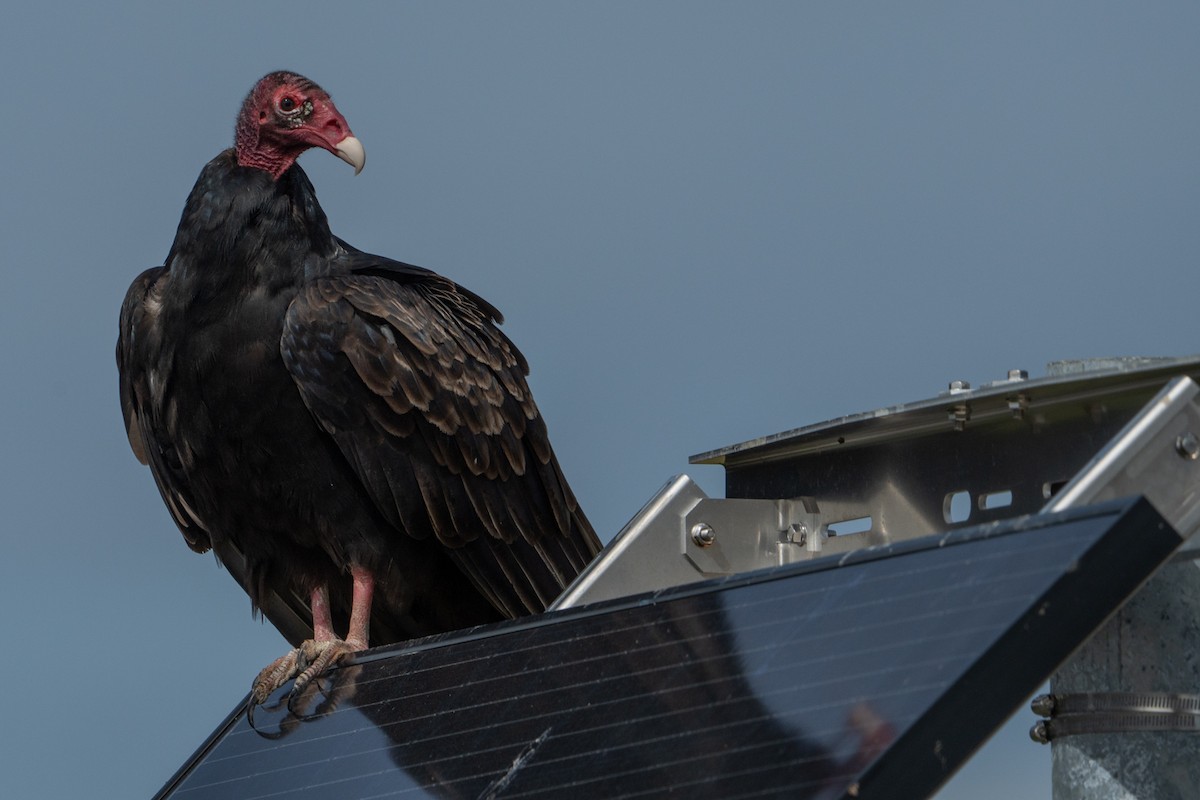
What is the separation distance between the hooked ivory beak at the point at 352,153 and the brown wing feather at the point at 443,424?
1.16 feet

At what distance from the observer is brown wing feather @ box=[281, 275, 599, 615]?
4.78 meters

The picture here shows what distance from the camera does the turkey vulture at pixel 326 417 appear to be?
4.81m

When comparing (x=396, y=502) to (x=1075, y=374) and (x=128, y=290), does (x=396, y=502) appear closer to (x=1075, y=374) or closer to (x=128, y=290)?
(x=128, y=290)

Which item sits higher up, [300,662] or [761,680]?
[761,680]

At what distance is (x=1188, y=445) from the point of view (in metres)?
2.28

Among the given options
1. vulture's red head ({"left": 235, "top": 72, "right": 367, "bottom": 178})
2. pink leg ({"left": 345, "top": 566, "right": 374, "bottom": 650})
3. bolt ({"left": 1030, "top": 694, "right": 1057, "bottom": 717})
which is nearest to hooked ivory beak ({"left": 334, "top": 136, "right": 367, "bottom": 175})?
vulture's red head ({"left": 235, "top": 72, "right": 367, "bottom": 178})

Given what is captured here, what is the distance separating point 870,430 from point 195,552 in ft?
10.5

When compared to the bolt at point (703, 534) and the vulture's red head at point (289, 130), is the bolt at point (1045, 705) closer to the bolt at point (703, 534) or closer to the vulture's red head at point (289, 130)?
the bolt at point (703, 534)

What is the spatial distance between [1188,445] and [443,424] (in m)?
2.97

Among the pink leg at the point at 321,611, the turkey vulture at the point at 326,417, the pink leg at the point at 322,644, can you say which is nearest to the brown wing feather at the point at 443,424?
the turkey vulture at the point at 326,417

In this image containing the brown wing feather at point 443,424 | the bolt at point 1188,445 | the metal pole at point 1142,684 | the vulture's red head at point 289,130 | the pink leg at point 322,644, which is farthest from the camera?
the vulture's red head at point 289,130

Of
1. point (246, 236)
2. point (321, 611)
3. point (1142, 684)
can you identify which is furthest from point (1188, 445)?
point (321, 611)

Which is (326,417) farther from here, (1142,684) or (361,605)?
(1142,684)

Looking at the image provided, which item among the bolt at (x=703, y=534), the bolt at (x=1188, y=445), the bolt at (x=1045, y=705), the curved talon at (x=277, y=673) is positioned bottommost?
the curved talon at (x=277, y=673)
